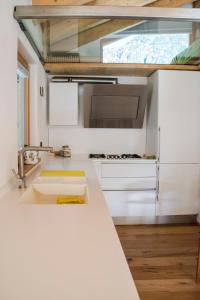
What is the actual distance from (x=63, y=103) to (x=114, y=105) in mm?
→ 687

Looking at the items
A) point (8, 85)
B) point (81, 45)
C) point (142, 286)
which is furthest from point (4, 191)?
point (81, 45)

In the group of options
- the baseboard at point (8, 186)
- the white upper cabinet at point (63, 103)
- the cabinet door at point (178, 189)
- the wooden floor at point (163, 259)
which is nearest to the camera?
the baseboard at point (8, 186)

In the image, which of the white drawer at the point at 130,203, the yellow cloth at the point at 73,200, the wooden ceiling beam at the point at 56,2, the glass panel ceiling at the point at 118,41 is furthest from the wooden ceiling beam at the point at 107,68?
the yellow cloth at the point at 73,200

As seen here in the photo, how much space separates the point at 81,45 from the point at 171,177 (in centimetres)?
194

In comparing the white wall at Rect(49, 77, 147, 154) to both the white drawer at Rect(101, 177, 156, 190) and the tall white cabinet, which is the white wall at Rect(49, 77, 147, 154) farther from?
the white drawer at Rect(101, 177, 156, 190)

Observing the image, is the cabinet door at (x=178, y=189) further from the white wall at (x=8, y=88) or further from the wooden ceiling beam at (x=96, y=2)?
the white wall at (x=8, y=88)

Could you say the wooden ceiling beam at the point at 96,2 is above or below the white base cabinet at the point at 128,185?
above

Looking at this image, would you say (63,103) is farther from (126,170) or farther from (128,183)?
(128,183)

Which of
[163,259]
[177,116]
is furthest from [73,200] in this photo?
[177,116]

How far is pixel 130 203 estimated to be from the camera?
10.1ft

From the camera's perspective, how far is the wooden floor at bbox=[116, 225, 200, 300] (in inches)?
71.6

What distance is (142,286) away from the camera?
187cm

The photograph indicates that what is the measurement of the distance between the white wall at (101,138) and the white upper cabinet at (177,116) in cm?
49

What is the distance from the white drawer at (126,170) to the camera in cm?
304
